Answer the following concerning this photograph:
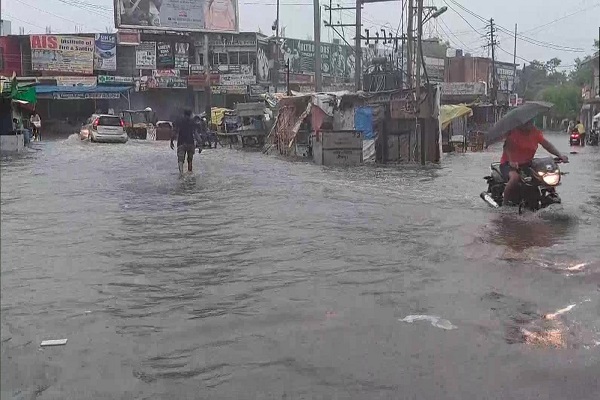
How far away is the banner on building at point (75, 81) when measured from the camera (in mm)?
48219

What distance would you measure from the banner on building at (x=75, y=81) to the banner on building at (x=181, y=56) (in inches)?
230

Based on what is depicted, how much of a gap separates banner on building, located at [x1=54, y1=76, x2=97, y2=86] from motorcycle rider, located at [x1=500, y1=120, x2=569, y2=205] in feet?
141

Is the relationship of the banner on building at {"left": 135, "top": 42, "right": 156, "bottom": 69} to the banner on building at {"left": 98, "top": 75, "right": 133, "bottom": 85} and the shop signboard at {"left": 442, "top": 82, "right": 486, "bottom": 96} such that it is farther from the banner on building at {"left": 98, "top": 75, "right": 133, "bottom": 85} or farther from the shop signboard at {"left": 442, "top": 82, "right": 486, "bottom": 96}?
the shop signboard at {"left": 442, "top": 82, "right": 486, "bottom": 96}

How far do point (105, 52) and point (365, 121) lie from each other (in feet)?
105

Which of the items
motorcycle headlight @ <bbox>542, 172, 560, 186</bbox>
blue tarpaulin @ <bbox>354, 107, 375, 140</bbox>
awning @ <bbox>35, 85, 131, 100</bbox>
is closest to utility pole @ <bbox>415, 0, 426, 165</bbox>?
blue tarpaulin @ <bbox>354, 107, 375, 140</bbox>

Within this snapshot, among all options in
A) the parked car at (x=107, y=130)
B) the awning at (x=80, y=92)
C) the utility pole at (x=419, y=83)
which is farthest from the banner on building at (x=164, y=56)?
the utility pole at (x=419, y=83)

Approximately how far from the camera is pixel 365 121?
22.8 metres

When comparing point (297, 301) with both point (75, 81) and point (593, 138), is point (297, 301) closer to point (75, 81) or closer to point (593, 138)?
point (593, 138)

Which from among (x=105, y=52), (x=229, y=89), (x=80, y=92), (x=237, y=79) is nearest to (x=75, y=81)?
(x=80, y=92)

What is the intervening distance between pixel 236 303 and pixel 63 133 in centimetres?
4581

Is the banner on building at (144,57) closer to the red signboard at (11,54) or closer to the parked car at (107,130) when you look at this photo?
the red signboard at (11,54)

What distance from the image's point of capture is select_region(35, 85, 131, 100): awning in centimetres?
4725

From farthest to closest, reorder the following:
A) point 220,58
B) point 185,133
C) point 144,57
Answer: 1. point 220,58
2. point 144,57
3. point 185,133

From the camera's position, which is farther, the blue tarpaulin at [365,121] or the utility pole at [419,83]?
the blue tarpaulin at [365,121]
